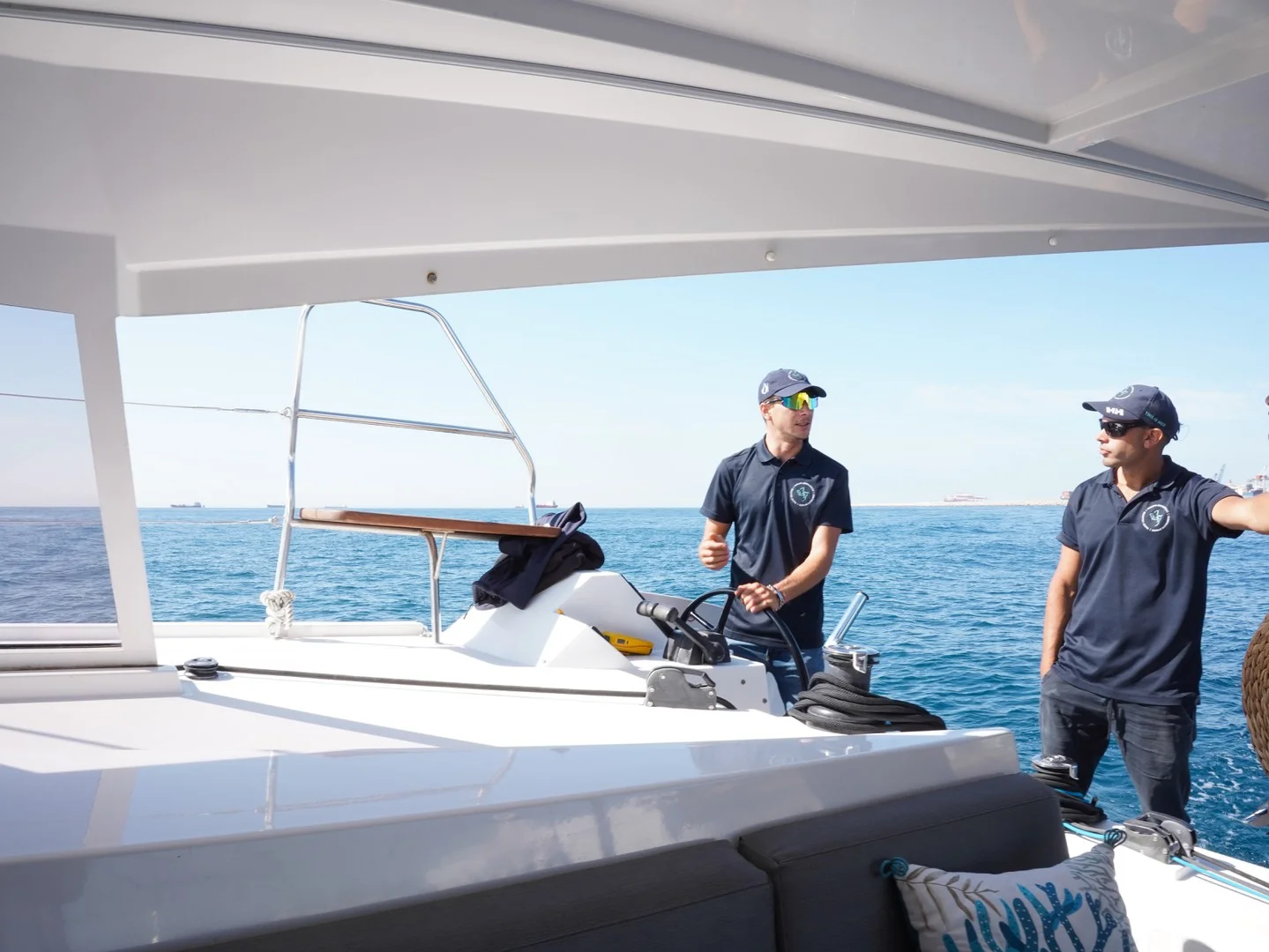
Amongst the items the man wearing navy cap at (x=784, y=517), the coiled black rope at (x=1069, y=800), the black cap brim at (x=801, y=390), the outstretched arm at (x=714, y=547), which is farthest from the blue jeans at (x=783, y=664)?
the coiled black rope at (x=1069, y=800)

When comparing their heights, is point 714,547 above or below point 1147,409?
below

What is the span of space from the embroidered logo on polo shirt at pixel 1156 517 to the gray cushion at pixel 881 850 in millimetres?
1258

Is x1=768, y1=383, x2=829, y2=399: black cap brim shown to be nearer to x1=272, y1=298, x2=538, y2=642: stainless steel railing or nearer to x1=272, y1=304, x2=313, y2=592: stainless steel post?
x1=272, y1=298, x2=538, y2=642: stainless steel railing

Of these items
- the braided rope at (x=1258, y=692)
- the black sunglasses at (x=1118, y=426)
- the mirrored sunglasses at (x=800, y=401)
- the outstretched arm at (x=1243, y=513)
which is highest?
the mirrored sunglasses at (x=800, y=401)

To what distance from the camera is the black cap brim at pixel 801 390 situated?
257 cm

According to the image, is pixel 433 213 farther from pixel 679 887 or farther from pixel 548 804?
pixel 679 887

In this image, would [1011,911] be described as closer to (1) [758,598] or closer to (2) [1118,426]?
Answer: (1) [758,598]

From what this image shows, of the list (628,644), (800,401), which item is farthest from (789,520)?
(628,644)

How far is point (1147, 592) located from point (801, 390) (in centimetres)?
103

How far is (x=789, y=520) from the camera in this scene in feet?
8.29

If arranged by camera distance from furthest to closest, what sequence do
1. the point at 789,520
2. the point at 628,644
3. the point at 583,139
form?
the point at 789,520
the point at 628,644
the point at 583,139

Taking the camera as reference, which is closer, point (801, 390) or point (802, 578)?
point (802, 578)

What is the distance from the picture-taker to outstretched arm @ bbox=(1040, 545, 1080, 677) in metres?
2.47

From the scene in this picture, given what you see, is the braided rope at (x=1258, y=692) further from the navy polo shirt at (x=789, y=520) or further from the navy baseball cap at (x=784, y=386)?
the navy baseball cap at (x=784, y=386)
